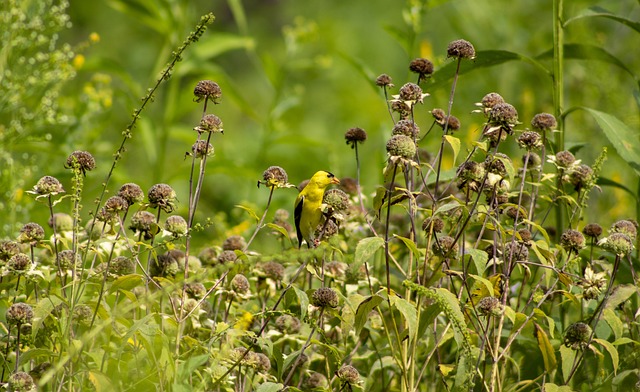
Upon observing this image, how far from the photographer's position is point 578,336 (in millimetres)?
1970

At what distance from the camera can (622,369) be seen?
2.17 metres

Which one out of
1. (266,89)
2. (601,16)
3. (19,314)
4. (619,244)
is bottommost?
(19,314)

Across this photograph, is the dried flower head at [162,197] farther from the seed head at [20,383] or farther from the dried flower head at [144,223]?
the seed head at [20,383]

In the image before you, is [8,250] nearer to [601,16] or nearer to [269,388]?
[269,388]

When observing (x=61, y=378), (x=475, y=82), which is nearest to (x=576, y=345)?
(x=61, y=378)

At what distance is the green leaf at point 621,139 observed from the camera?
2324mm

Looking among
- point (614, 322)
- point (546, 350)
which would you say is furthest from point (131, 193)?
point (614, 322)

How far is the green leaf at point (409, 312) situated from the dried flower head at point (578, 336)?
1.47 ft

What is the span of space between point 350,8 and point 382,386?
26.0ft

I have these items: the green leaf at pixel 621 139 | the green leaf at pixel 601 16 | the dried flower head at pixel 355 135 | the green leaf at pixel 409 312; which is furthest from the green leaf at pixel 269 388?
the green leaf at pixel 601 16

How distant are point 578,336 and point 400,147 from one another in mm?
642

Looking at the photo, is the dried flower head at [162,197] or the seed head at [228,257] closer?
the dried flower head at [162,197]

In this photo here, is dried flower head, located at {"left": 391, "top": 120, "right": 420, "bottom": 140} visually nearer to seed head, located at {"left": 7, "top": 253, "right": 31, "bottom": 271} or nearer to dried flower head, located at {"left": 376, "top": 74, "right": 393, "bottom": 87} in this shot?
dried flower head, located at {"left": 376, "top": 74, "right": 393, "bottom": 87}

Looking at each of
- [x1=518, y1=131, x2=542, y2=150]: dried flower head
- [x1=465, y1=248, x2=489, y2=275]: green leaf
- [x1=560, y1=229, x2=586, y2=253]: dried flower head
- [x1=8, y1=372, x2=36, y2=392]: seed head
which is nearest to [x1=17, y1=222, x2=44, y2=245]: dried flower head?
[x1=8, y1=372, x2=36, y2=392]: seed head
